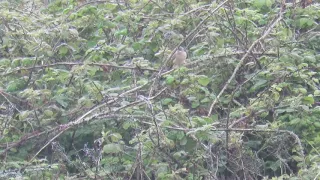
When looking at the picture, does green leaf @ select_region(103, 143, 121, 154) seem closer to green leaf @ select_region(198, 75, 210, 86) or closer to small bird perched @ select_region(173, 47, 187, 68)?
green leaf @ select_region(198, 75, 210, 86)

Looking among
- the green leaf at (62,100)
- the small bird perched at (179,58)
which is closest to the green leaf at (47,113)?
the green leaf at (62,100)

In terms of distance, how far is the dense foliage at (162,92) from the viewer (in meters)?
4.41

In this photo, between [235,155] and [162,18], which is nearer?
[235,155]

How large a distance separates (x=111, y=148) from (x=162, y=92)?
88cm

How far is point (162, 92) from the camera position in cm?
503

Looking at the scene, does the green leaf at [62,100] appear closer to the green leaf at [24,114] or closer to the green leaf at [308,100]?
the green leaf at [24,114]

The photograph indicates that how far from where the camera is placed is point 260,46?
5.41m

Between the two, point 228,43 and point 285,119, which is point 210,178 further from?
point 228,43

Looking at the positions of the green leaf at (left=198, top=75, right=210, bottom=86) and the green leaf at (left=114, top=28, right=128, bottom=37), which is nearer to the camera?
the green leaf at (left=198, top=75, right=210, bottom=86)

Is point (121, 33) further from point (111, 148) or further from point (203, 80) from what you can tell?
point (111, 148)

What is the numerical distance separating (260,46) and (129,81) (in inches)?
41.0

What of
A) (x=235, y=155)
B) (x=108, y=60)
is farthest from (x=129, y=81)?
(x=235, y=155)

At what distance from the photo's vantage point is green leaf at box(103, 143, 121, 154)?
4262 mm

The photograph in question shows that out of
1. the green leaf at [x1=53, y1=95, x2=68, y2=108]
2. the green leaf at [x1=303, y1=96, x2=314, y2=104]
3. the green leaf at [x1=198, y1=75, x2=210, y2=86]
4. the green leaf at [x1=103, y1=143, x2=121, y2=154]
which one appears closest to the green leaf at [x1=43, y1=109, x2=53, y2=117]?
the green leaf at [x1=53, y1=95, x2=68, y2=108]
